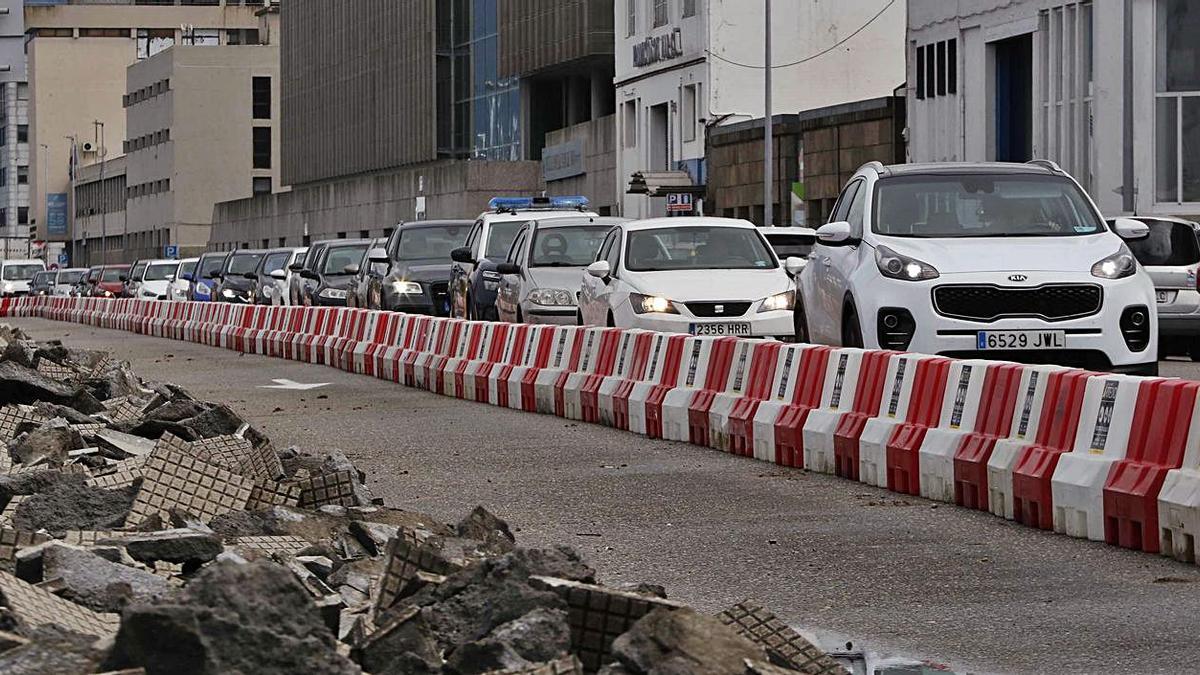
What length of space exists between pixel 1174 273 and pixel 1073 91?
2013cm

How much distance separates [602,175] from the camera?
7394 cm

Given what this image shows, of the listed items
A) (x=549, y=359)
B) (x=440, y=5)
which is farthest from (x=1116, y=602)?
(x=440, y=5)

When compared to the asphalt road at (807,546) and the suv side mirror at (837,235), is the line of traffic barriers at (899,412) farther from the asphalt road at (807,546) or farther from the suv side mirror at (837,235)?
the suv side mirror at (837,235)

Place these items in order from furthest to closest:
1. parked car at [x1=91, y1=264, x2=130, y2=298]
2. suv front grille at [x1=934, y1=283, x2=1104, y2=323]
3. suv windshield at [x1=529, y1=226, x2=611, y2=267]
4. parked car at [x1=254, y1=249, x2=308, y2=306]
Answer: parked car at [x1=91, y1=264, x2=130, y2=298] < parked car at [x1=254, y1=249, x2=308, y2=306] < suv windshield at [x1=529, y1=226, x2=611, y2=267] < suv front grille at [x1=934, y1=283, x2=1104, y2=323]

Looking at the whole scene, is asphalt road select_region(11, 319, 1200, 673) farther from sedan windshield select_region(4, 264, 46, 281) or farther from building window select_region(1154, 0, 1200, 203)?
sedan windshield select_region(4, 264, 46, 281)

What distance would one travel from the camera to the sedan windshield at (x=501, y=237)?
1222 inches

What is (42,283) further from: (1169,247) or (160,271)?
(1169,247)

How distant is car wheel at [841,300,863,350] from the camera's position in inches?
664

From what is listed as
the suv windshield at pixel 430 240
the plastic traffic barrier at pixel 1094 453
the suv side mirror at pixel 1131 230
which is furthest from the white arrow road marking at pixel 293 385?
the plastic traffic barrier at pixel 1094 453

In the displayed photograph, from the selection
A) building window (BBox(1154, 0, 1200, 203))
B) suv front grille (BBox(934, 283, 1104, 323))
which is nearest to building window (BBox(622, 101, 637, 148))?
building window (BBox(1154, 0, 1200, 203))

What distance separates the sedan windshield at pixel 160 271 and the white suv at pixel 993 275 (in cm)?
5026

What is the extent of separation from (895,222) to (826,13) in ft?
162

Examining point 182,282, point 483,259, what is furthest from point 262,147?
point 483,259

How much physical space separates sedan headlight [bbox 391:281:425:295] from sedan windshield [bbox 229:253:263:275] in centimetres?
1816
